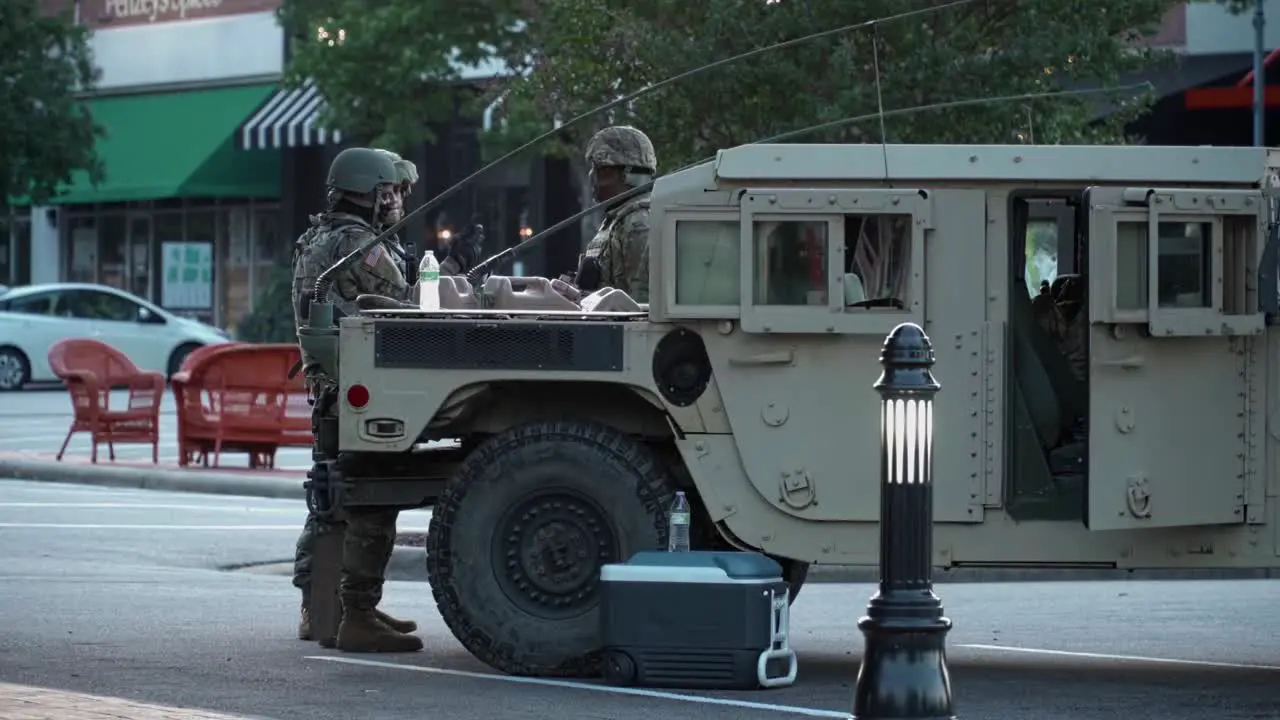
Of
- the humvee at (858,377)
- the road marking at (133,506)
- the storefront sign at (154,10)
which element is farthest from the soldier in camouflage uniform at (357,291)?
Result: the storefront sign at (154,10)

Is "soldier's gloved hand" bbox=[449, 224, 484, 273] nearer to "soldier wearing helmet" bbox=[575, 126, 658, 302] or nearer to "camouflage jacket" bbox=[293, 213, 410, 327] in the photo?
"camouflage jacket" bbox=[293, 213, 410, 327]

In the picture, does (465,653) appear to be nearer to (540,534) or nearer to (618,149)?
(540,534)

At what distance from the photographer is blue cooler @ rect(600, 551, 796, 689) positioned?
28.7 ft

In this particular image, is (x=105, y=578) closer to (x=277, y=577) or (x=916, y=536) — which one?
(x=277, y=577)

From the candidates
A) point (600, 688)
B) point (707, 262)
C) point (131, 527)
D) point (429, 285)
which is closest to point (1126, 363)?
point (707, 262)

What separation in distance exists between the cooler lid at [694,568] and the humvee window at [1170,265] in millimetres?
1646

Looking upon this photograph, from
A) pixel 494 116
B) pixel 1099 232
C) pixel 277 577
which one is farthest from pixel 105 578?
pixel 494 116

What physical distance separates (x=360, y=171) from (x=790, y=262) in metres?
2.38

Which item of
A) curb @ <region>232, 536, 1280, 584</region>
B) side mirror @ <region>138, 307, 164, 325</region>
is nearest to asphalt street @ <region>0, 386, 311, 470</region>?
side mirror @ <region>138, 307, 164, 325</region>

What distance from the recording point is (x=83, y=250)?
45.3 metres

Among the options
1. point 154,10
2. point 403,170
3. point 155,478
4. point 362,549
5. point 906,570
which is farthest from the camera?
point 154,10

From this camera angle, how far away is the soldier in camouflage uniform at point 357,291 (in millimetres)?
10094

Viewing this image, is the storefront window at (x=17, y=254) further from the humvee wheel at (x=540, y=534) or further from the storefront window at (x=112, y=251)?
the humvee wheel at (x=540, y=534)

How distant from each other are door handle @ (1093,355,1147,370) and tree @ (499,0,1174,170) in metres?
7.19
